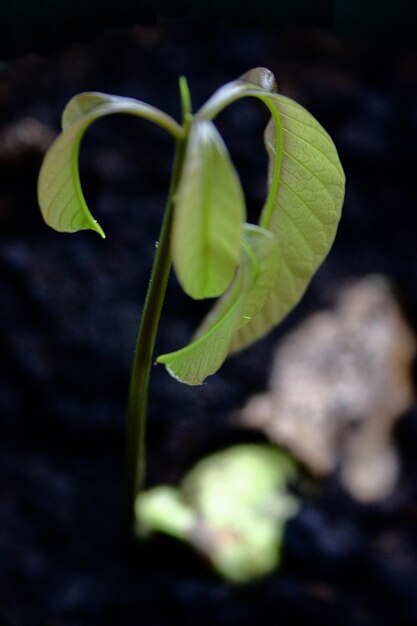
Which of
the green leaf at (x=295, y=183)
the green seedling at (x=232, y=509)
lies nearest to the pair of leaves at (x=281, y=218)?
the green leaf at (x=295, y=183)

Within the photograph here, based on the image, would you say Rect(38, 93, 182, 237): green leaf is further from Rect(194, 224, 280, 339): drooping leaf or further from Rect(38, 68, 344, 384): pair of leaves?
Rect(194, 224, 280, 339): drooping leaf

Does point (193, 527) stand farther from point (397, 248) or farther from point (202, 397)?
point (397, 248)

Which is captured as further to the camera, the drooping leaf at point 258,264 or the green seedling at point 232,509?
the green seedling at point 232,509

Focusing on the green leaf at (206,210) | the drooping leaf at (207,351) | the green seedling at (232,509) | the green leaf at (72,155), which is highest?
the green leaf at (72,155)

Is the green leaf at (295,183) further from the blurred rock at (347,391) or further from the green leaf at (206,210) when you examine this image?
the blurred rock at (347,391)

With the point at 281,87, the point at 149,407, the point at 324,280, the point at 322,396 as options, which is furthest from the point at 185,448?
the point at 281,87
